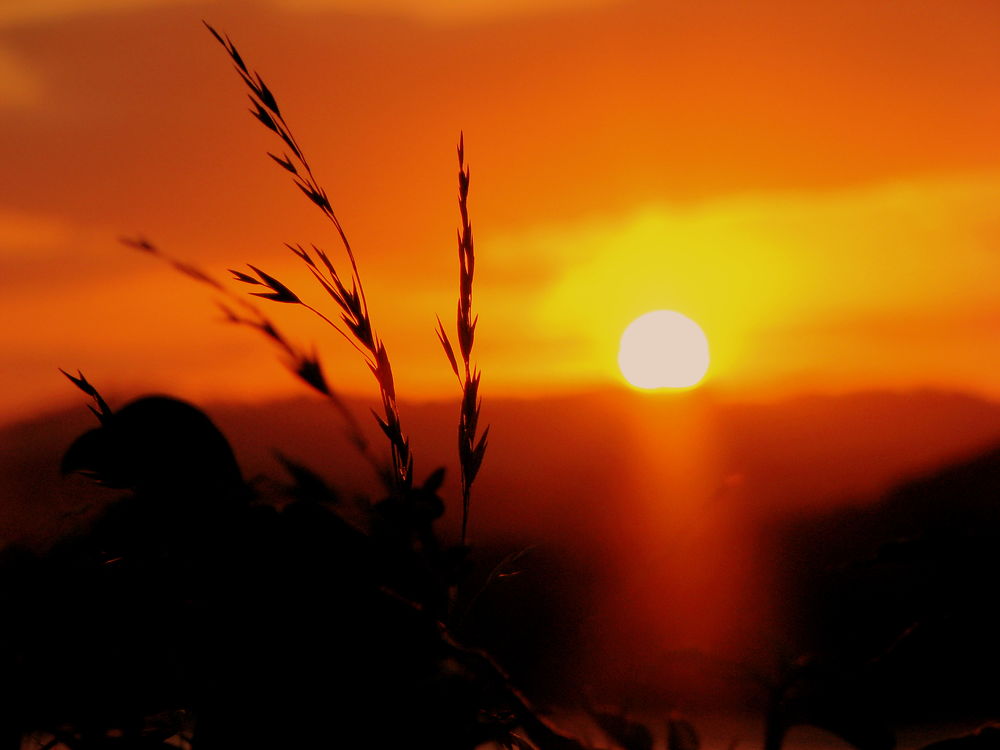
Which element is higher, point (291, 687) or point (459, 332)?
point (459, 332)

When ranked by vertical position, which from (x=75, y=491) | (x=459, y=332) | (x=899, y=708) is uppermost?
(x=459, y=332)

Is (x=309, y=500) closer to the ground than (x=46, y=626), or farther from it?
farther from it

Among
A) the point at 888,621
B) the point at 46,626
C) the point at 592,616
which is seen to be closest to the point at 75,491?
the point at 46,626

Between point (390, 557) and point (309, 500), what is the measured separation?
0.06m

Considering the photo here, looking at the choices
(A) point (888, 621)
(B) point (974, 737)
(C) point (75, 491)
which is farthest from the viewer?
(C) point (75, 491)

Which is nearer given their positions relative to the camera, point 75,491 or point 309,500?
point 309,500

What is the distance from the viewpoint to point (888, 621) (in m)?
0.63

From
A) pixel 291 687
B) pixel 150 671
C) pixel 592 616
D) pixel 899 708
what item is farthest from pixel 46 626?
pixel 899 708

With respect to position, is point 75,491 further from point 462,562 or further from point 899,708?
point 899,708

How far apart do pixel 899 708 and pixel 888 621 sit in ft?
0.22

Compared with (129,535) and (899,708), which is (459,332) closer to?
(129,535)

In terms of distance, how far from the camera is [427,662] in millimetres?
533

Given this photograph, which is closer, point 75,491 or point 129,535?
point 129,535

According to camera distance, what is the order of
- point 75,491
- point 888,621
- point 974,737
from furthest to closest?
point 75,491 → point 888,621 → point 974,737
